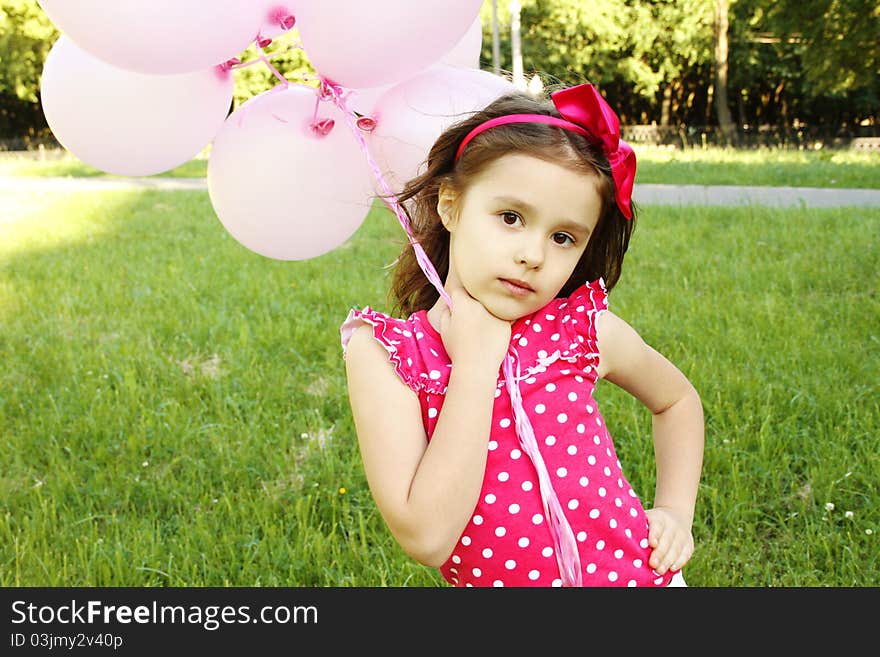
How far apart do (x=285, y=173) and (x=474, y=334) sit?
1.99 feet

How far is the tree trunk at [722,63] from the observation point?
19000mm

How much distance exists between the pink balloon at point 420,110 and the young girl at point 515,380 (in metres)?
0.17

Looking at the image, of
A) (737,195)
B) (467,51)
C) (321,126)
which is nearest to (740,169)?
(737,195)

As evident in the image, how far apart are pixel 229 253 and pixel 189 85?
163 inches

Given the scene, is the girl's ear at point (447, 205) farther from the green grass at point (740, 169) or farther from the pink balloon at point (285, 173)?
the green grass at point (740, 169)

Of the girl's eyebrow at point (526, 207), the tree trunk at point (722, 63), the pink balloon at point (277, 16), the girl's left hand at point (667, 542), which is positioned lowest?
the tree trunk at point (722, 63)

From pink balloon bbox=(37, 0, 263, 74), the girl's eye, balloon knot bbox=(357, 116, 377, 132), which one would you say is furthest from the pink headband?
pink balloon bbox=(37, 0, 263, 74)

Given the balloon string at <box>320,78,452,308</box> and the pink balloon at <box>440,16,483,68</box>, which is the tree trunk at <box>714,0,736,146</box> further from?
the balloon string at <box>320,78,452,308</box>

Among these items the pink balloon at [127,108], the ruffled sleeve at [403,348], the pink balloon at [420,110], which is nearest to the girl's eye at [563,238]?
the ruffled sleeve at [403,348]

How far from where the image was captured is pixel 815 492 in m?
2.66

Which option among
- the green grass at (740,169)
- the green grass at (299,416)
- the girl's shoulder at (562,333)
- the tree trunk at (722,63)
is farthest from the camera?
the tree trunk at (722,63)

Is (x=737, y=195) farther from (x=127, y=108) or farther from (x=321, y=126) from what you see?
(x=127, y=108)
